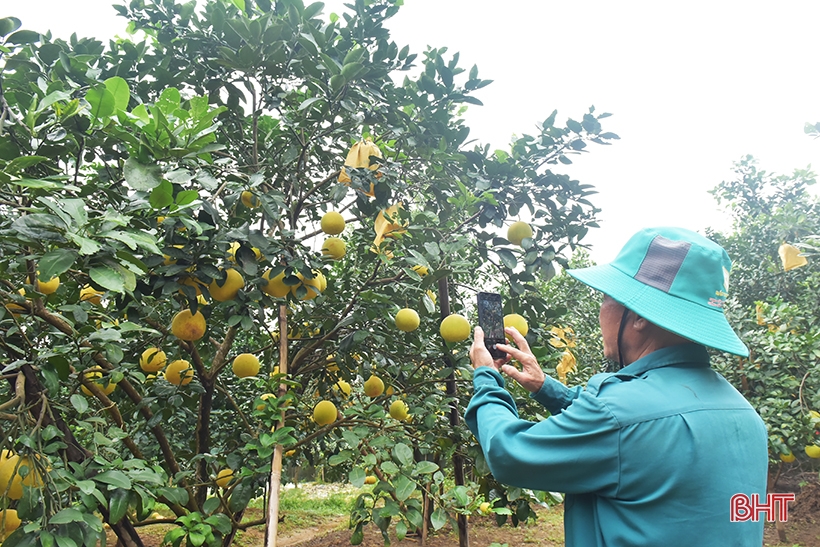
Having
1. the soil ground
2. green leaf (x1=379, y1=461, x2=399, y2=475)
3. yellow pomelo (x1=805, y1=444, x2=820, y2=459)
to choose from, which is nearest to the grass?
the soil ground

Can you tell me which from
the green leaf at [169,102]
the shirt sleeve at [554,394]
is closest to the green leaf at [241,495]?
the shirt sleeve at [554,394]

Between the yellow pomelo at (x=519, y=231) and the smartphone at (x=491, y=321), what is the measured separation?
756mm

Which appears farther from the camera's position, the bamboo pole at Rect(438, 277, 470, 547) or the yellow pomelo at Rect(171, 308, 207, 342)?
the bamboo pole at Rect(438, 277, 470, 547)

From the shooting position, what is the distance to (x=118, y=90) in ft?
4.60

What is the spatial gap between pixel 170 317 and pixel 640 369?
250cm

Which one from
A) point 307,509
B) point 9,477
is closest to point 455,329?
point 9,477

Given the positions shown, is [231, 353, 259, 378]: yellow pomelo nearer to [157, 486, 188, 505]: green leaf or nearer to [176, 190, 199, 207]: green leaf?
[157, 486, 188, 505]: green leaf

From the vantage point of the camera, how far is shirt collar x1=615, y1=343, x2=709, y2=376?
1.01m

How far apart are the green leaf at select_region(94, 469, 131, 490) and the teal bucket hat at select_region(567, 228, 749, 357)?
4.40ft

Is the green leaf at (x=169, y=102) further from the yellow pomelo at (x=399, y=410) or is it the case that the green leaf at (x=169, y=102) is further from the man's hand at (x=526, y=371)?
the yellow pomelo at (x=399, y=410)

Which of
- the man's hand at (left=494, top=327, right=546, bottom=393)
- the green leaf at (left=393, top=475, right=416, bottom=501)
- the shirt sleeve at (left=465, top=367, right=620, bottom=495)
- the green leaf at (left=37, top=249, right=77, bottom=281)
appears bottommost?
the green leaf at (left=393, top=475, right=416, bottom=501)

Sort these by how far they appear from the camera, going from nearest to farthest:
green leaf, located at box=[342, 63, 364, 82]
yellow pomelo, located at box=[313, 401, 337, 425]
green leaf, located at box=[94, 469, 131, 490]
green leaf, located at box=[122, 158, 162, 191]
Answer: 1. green leaf, located at box=[122, 158, 162, 191]
2. green leaf, located at box=[94, 469, 131, 490]
3. green leaf, located at box=[342, 63, 364, 82]
4. yellow pomelo, located at box=[313, 401, 337, 425]

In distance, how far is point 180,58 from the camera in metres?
2.27

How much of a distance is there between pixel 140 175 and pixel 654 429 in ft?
3.97
